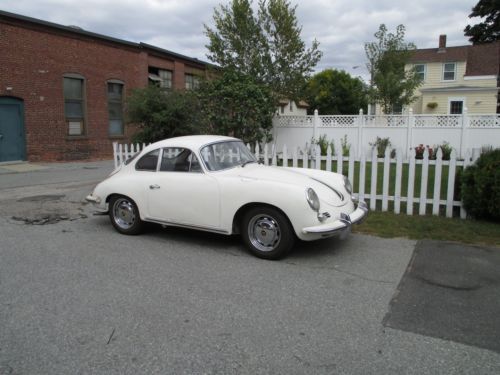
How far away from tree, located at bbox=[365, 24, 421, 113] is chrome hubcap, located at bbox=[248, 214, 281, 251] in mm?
18419

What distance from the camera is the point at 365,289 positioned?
4148 mm

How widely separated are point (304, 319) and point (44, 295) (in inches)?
96.7

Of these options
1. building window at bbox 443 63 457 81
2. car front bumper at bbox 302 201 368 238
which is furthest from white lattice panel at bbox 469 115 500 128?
building window at bbox 443 63 457 81

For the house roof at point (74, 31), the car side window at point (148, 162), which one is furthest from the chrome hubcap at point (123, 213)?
the house roof at point (74, 31)

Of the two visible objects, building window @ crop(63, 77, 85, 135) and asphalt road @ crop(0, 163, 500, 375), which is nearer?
asphalt road @ crop(0, 163, 500, 375)

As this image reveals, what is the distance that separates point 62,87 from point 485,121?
17.5 metres

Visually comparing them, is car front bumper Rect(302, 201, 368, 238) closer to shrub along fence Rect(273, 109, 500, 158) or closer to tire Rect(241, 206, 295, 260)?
tire Rect(241, 206, 295, 260)

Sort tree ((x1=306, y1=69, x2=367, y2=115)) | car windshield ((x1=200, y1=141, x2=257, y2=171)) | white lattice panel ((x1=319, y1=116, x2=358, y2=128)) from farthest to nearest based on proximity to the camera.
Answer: tree ((x1=306, y1=69, x2=367, y2=115)) < white lattice panel ((x1=319, y1=116, x2=358, y2=128)) < car windshield ((x1=200, y1=141, x2=257, y2=171))

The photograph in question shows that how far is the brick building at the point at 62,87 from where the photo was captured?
1636 cm

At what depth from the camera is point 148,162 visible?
614 cm

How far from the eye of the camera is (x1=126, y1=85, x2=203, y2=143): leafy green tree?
11.8 m

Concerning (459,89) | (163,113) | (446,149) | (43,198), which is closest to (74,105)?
(163,113)

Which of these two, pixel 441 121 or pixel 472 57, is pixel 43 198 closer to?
pixel 441 121

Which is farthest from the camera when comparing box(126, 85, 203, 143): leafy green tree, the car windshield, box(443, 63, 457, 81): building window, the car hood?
box(443, 63, 457, 81): building window
